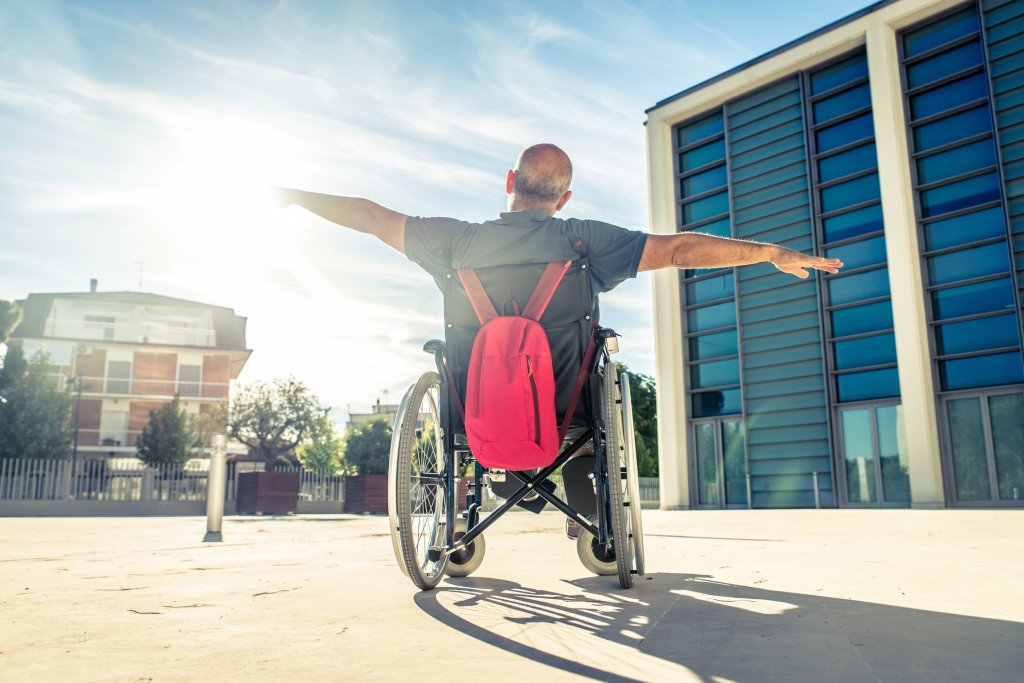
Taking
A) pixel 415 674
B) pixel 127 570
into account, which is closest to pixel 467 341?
pixel 415 674

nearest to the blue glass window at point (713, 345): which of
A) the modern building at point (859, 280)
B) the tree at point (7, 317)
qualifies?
the modern building at point (859, 280)

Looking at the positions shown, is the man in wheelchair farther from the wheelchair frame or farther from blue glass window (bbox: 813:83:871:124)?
blue glass window (bbox: 813:83:871:124)

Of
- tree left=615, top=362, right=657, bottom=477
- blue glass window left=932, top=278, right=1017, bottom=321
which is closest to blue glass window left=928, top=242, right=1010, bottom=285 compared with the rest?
blue glass window left=932, top=278, right=1017, bottom=321

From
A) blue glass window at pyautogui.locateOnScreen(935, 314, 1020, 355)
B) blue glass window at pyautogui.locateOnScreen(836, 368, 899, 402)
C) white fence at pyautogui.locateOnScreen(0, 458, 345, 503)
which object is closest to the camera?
blue glass window at pyautogui.locateOnScreen(935, 314, 1020, 355)

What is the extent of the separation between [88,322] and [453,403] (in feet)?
184

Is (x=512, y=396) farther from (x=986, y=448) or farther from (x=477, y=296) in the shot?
(x=986, y=448)

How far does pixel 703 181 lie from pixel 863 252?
5400 mm

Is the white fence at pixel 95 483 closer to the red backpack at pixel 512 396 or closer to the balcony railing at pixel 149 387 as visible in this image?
the red backpack at pixel 512 396

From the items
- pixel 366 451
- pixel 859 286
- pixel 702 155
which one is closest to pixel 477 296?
pixel 859 286

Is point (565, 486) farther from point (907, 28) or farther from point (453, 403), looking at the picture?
point (907, 28)

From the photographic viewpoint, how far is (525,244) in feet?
9.61

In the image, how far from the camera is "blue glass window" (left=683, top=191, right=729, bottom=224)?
2167 centimetres

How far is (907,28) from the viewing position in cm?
1889

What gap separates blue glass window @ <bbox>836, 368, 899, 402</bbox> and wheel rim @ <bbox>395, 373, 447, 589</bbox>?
17.1m
